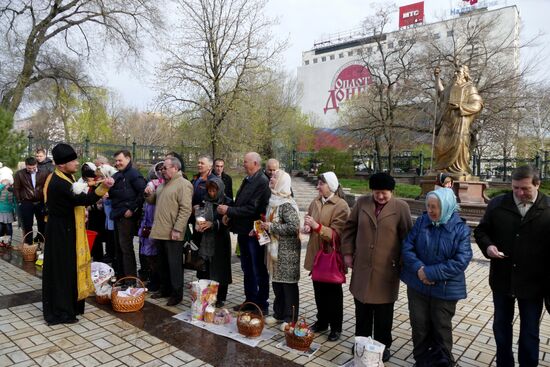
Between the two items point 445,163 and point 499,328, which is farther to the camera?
point 445,163

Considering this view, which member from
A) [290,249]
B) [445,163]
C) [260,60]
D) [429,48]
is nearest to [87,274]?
[290,249]

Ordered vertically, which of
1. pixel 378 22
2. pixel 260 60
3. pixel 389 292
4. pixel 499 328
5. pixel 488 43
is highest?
pixel 378 22

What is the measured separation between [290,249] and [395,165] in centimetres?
2416

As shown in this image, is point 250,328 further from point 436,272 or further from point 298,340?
point 436,272

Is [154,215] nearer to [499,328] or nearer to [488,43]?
[499,328]

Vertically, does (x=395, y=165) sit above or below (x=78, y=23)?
below

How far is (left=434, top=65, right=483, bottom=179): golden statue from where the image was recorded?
11562mm

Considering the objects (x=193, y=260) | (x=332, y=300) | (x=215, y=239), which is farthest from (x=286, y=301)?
(x=193, y=260)

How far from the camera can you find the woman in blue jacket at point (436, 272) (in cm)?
308

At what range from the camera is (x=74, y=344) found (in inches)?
150

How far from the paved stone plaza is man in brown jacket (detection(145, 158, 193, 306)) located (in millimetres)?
365

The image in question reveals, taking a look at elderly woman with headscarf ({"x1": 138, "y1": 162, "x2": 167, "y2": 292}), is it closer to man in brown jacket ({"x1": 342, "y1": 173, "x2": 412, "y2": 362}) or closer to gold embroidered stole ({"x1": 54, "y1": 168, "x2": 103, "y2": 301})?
gold embroidered stole ({"x1": 54, "y1": 168, "x2": 103, "y2": 301})

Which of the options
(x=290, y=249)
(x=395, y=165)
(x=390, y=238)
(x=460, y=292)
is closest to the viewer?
(x=460, y=292)

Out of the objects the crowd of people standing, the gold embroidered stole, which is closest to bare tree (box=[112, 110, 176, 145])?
the crowd of people standing
